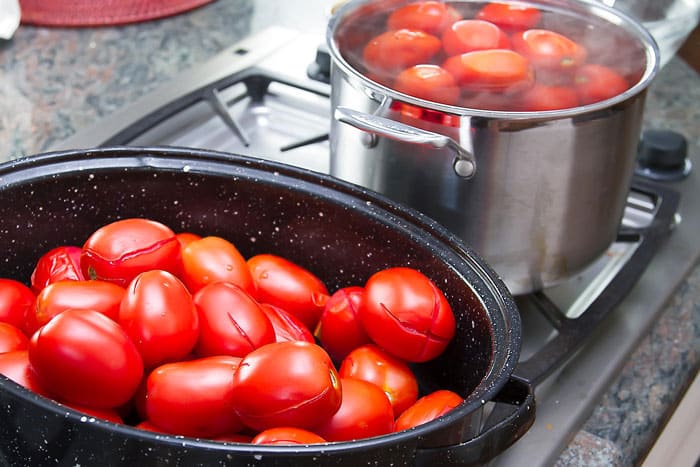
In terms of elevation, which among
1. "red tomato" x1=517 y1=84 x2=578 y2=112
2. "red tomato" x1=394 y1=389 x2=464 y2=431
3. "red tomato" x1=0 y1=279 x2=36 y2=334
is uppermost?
"red tomato" x1=517 y1=84 x2=578 y2=112

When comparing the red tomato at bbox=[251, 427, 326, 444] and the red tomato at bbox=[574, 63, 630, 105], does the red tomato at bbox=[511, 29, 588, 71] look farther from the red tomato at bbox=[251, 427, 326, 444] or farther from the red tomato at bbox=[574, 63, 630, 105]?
the red tomato at bbox=[251, 427, 326, 444]

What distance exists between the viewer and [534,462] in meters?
0.67

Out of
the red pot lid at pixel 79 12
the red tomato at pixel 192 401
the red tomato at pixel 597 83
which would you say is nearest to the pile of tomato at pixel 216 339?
the red tomato at pixel 192 401

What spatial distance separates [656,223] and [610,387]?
20 centimetres

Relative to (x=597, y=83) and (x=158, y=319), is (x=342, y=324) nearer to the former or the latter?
(x=158, y=319)

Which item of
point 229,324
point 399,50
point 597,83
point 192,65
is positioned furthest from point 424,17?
point 192,65

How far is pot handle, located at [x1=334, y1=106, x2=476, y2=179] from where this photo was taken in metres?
0.65

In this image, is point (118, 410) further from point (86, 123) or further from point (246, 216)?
point (86, 123)

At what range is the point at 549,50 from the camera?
2.57ft

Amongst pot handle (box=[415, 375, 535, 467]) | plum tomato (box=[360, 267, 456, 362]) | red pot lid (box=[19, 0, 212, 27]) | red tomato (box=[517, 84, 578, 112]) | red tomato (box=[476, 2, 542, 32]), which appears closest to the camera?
pot handle (box=[415, 375, 535, 467])

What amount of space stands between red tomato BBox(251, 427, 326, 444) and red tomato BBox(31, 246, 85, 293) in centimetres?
21

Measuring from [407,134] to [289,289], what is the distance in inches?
5.6

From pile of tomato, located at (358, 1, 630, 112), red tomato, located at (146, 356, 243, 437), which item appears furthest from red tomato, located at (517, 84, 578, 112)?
red tomato, located at (146, 356, 243, 437)

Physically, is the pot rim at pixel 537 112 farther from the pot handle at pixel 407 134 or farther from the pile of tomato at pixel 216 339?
the pile of tomato at pixel 216 339
